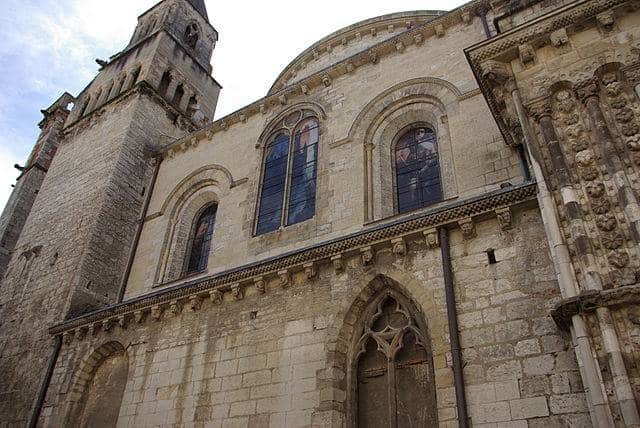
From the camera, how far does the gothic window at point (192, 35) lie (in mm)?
19792

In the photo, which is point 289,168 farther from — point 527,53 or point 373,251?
point 527,53

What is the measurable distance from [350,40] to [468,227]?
9.93 meters

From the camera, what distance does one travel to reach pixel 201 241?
39.1 ft

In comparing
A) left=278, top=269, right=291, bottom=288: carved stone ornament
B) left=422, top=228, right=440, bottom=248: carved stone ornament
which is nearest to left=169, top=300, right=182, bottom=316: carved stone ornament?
left=278, top=269, right=291, bottom=288: carved stone ornament

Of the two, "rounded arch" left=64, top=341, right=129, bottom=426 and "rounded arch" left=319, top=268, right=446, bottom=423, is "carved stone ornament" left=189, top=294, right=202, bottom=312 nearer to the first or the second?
"rounded arch" left=64, top=341, right=129, bottom=426

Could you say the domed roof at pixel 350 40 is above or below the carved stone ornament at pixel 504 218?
above

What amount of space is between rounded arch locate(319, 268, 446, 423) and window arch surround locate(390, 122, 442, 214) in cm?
158

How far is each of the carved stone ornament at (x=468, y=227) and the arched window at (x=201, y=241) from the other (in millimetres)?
6060

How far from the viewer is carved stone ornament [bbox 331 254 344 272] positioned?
779 centimetres

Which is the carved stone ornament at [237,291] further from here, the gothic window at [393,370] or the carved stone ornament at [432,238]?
the carved stone ornament at [432,238]

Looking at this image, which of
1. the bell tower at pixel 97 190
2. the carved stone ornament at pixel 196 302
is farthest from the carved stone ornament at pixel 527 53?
the bell tower at pixel 97 190

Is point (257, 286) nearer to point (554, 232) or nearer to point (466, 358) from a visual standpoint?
point (466, 358)

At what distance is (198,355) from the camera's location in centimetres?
852

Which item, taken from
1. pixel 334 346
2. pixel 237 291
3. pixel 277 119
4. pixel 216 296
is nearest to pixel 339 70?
pixel 277 119
